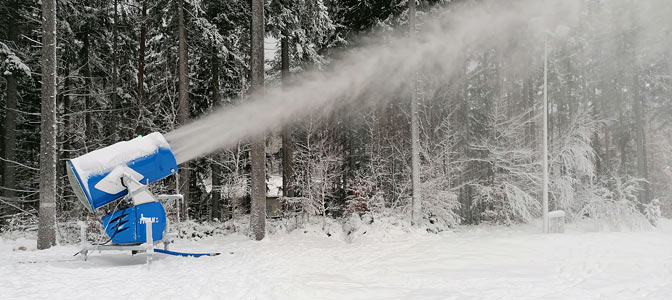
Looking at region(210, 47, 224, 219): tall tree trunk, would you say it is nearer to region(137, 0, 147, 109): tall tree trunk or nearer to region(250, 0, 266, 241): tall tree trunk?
region(137, 0, 147, 109): tall tree trunk

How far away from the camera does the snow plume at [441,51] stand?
1641 centimetres

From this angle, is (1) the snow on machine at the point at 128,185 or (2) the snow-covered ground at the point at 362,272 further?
(1) the snow on machine at the point at 128,185

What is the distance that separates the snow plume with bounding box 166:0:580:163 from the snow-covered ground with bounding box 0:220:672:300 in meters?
6.72

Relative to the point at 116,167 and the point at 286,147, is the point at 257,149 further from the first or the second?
the point at 286,147

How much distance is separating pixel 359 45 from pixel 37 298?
16.1 m

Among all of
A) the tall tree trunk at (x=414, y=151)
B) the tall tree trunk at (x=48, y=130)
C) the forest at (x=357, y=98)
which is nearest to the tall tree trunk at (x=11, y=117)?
the forest at (x=357, y=98)

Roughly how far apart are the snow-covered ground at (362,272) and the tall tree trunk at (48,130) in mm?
981

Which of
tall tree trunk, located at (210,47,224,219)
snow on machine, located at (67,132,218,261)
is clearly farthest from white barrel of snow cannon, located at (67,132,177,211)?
tall tree trunk, located at (210,47,224,219)

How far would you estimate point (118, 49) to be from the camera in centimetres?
2138

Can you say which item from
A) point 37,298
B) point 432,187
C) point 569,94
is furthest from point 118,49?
point 569,94

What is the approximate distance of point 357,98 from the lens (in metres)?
20.8

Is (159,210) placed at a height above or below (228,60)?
below

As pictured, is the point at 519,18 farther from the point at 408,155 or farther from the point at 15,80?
the point at 15,80

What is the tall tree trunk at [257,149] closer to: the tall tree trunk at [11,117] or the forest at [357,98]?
the forest at [357,98]
